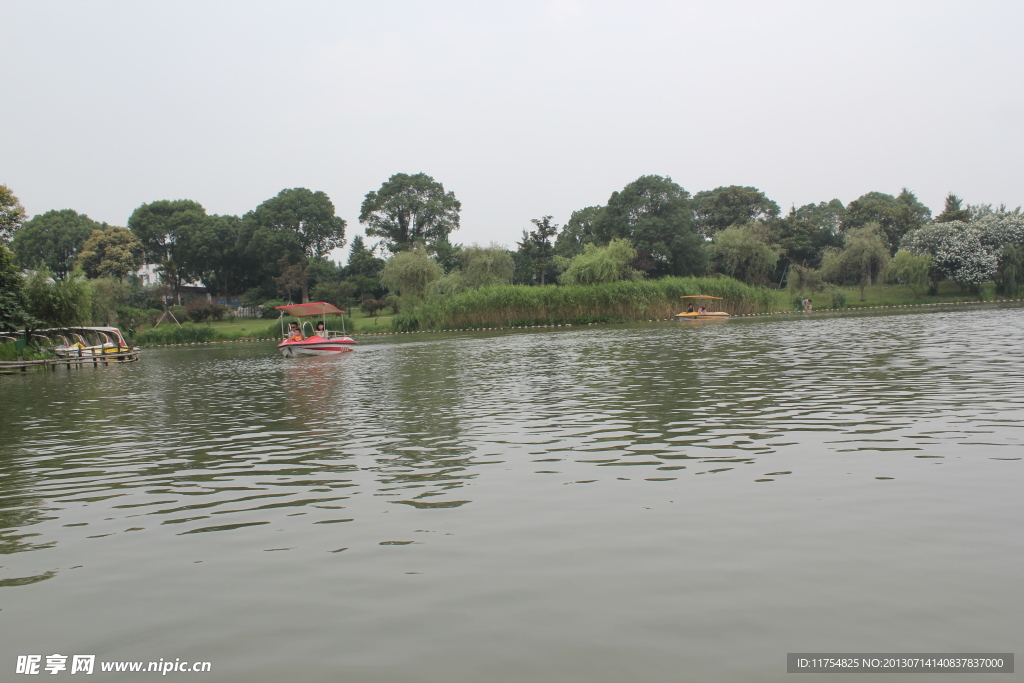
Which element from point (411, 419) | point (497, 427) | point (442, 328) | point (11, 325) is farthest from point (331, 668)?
point (442, 328)

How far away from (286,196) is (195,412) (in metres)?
95.9

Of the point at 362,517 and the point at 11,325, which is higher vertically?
the point at 11,325

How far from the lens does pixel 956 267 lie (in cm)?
7569

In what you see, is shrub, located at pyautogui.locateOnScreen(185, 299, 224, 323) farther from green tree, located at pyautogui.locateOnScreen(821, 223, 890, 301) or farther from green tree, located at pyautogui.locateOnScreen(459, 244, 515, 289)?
green tree, located at pyautogui.locateOnScreen(821, 223, 890, 301)

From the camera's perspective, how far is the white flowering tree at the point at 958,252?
73.8 m

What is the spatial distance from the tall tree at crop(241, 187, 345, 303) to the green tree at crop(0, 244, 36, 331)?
5663 cm

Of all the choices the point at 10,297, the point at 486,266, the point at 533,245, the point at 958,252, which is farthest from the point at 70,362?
the point at 958,252

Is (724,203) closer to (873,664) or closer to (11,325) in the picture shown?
(11,325)

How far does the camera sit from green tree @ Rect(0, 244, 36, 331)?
34156mm

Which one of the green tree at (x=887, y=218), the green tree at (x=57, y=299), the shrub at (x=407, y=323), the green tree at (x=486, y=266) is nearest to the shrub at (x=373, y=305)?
the green tree at (x=486, y=266)

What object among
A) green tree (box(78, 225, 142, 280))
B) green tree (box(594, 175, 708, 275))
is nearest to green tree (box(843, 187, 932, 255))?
green tree (box(594, 175, 708, 275))

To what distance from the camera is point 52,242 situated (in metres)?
102

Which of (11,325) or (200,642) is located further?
(11,325)

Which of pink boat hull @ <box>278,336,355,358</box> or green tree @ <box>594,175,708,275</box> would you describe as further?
green tree @ <box>594,175,708,275</box>
